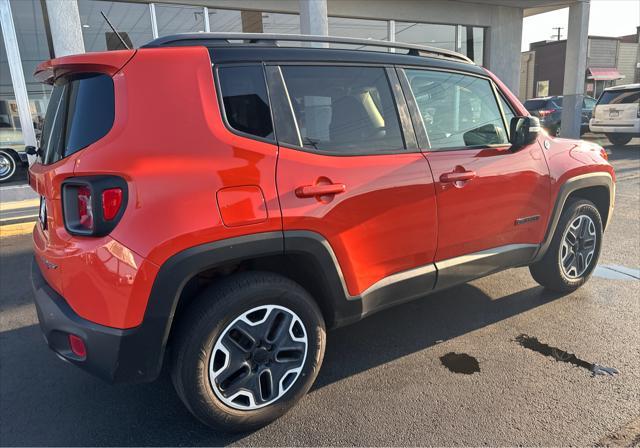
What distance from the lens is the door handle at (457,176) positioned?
2.69 m

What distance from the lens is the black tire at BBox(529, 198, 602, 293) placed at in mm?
3506

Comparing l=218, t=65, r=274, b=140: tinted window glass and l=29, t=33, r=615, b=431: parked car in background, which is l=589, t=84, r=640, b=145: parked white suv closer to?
A: l=29, t=33, r=615, b=431: parked car in background

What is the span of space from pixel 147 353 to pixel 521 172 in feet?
8.50

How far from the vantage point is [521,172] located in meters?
3.09

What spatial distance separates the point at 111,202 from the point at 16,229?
5.80 m

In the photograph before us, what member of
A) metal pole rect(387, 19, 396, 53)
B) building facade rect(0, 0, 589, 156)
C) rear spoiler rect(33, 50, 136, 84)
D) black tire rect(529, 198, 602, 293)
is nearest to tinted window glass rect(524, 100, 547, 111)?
building facade rect(0, 0, 589, 156)

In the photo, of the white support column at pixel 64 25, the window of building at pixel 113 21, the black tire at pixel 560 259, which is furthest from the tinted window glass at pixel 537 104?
the white support column at pixel 64 25

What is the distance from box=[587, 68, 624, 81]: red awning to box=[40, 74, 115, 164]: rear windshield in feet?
134

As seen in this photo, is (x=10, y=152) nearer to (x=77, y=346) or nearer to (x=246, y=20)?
(x=246, y=20)

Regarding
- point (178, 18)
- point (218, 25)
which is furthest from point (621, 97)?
point (178, 18)

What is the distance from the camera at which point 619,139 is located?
47.5ft

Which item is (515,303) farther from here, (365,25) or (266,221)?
(365,25)

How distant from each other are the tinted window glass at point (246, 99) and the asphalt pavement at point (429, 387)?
151cm

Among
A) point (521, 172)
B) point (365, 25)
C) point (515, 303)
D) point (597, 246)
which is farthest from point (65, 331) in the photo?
point (365, 25)
